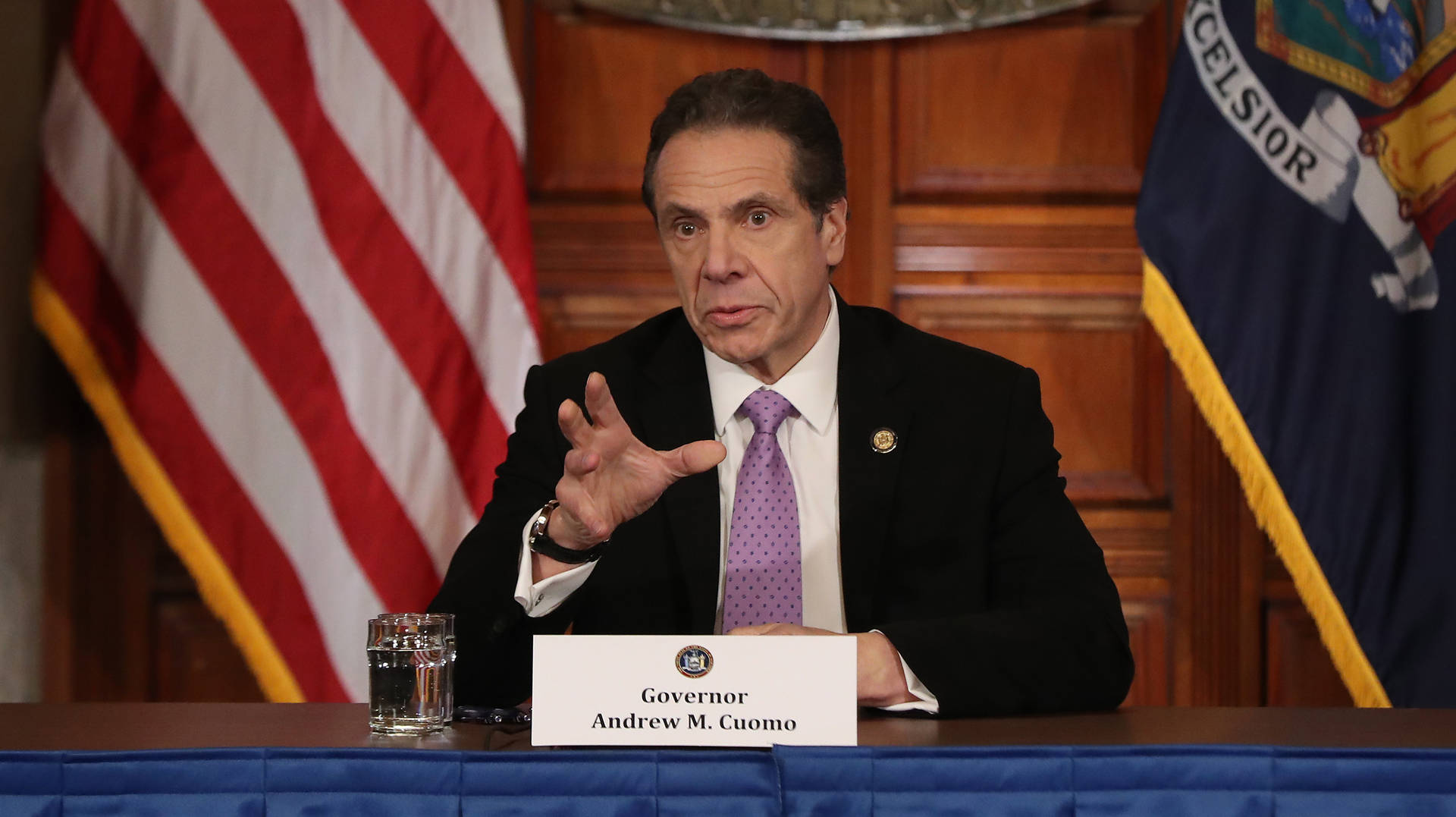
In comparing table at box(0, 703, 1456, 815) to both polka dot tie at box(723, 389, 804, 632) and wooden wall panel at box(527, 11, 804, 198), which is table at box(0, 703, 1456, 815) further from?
A: wooden wall panel at box(527, 11, 804, 198)

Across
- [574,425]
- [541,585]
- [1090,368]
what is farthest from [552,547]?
[1090,368]

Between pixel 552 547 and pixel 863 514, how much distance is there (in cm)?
43

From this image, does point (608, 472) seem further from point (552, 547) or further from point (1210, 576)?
point (1210, 576)

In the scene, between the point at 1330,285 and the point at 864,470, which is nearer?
the point at 864,470

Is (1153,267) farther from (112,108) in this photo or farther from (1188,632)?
(112,108)

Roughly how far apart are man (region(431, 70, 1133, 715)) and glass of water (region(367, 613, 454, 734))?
0.36 m

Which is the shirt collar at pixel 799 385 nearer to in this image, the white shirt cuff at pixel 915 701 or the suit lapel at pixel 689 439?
the suit lapel at pixel 689 439

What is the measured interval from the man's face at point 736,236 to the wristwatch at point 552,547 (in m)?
0.37

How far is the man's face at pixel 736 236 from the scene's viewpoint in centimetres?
163

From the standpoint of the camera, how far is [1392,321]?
97.8 inches

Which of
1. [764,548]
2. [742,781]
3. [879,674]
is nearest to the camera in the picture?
[742,781]

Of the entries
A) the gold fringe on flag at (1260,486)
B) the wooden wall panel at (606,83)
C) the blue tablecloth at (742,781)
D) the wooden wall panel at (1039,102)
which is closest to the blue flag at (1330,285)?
the gold fringe on flag at (1260,486)

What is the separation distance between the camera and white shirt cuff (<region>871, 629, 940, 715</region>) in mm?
1211

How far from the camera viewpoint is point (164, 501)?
8.11 ft
